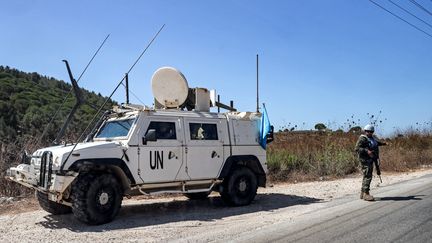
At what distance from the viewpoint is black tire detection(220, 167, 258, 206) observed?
1079cm

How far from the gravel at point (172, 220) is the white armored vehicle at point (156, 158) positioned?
0.41 m

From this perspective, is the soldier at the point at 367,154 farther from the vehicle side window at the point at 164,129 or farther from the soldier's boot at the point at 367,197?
the vehicle side window at the point at 164,129

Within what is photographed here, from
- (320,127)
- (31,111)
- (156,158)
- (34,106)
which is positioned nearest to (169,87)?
(156,158)

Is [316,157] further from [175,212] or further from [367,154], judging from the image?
[175,212]

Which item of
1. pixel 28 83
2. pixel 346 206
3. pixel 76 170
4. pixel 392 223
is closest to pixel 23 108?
pixel 28 83

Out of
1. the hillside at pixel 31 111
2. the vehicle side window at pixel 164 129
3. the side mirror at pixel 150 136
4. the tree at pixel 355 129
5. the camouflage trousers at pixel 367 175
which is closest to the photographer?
the side mirror at pixel 150 136

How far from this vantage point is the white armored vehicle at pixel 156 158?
8438 mm

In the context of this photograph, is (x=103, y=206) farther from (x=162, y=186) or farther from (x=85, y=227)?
(x=162, y=186)

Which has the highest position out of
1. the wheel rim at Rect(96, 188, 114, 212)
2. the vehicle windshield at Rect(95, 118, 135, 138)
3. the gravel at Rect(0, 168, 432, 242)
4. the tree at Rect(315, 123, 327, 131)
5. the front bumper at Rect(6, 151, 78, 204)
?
the tree at Rect(315, 123, 327, 131)

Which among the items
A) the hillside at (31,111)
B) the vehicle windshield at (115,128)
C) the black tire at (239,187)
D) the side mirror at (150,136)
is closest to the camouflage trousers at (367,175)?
the black tire at (239,187)

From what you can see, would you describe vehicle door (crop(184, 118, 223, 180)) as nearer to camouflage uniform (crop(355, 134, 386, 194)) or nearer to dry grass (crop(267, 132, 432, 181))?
camouflage uniform (crop(355, 134, 386, 194))

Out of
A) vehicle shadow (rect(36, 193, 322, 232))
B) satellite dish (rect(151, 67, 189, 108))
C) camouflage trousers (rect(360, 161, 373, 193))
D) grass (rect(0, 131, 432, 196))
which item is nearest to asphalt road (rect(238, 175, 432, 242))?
camouflage trousers (rect(360, 161, 373, 193))

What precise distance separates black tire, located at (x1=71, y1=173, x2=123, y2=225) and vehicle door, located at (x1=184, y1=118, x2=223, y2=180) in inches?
70.5

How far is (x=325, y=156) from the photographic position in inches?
727
